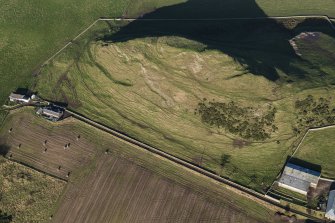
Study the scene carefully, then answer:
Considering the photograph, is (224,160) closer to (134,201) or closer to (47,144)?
(134,201)

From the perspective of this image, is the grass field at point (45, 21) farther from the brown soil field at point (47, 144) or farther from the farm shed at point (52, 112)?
the brown soil field at point (47, 144)

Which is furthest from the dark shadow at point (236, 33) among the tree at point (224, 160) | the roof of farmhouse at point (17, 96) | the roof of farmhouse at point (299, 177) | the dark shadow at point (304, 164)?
the roof of farmhouse at point (17, 96)

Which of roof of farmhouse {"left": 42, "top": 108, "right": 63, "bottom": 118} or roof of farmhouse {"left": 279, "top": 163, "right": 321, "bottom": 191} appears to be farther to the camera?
roof of farmhouse {"left": 42, "top": 108, "right": 63, "bottom": 118}

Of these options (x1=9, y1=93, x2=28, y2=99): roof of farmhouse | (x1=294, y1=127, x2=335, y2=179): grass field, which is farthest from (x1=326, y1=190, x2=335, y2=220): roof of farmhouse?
(x1=9, y1=93, x2=28, y2=99): roof of farmhouse

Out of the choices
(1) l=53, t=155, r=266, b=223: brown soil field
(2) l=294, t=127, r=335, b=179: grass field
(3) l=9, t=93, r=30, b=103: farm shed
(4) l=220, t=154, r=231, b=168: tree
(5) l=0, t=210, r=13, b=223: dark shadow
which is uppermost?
(3) l=9, t=93, r=30, b=103: farm shed

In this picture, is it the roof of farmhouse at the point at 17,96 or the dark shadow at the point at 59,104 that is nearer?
the dark shadow at the point at 59,104

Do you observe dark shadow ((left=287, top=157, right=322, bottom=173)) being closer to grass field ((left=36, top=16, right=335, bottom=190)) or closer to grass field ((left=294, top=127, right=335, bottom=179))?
grass field ((left=294, top=127, right=335, bottom=179))
